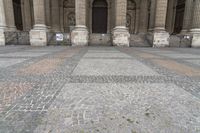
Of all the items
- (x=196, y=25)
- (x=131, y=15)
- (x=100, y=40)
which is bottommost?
(x=100, y=40)

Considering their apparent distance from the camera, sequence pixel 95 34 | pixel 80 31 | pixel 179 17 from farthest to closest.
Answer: pixel 179 17 < pixel 95 34 < pixel 80 31

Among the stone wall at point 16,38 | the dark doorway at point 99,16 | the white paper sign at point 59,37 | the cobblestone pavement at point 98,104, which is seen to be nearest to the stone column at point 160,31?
the dark doorway at point 99,16

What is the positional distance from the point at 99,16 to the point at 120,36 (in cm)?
965

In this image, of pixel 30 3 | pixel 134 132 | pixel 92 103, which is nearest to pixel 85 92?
pixel 92 103

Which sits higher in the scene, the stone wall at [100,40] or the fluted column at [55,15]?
the fluted column at [55,15]

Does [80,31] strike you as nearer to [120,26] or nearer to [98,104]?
[120,26]

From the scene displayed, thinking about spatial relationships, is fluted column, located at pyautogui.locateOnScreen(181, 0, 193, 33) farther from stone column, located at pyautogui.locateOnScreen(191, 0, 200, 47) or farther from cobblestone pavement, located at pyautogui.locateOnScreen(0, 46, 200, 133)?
cobblestone pavement, located at pyautogui.locateOnScreen(0, 46, 200, 133)

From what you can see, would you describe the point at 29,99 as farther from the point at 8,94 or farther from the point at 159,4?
the point at 159,4

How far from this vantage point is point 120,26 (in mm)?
15773

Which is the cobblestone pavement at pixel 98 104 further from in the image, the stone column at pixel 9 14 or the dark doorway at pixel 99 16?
the dark doorway at pixel 99 16

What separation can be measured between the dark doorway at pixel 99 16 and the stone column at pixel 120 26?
8284 millimetres

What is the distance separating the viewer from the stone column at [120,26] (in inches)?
608

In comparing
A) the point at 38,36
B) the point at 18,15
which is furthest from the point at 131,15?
the point at 18,15

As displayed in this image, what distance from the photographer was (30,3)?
70.7ft
